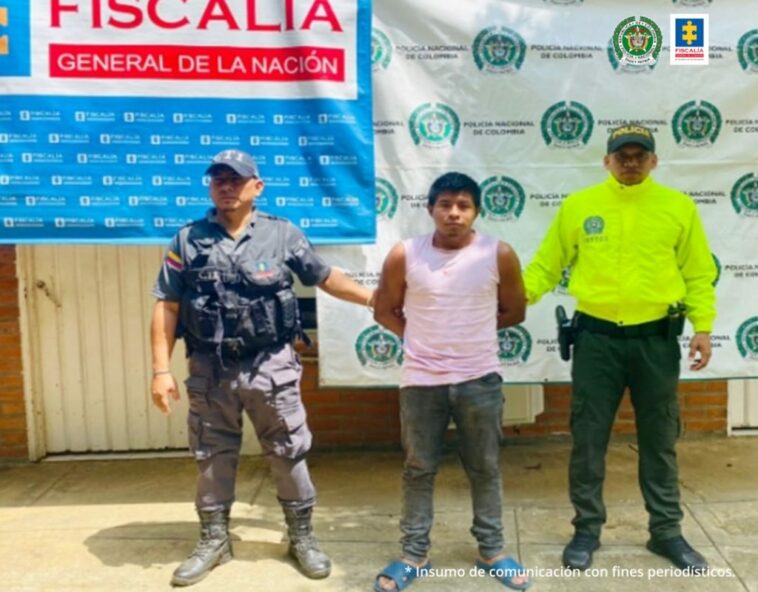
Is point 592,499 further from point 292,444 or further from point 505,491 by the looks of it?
point 292,444

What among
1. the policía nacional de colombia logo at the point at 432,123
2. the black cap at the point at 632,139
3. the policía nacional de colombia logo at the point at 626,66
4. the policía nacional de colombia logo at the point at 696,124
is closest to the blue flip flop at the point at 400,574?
the black cap at the point at 632,139

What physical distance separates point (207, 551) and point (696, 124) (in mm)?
3219

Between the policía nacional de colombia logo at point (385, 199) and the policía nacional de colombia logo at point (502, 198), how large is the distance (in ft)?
1.52

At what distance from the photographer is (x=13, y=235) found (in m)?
4.03

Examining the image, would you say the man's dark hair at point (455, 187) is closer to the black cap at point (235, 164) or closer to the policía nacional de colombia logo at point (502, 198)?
the black cap at point (235, 164)

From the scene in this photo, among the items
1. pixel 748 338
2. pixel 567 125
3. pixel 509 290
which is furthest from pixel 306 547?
pixel 748 338

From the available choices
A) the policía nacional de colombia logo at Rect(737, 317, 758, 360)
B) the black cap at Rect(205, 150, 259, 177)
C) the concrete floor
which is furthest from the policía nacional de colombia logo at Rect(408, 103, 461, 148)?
the concrete floor

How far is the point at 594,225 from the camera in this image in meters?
3.38

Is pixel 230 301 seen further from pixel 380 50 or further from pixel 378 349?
pixel 380 50

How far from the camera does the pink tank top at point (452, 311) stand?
128 inches

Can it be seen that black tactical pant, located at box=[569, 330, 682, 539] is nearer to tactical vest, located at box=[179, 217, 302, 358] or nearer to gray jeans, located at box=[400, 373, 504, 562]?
gray jeans, located at box=[400, 373, 504, 562]

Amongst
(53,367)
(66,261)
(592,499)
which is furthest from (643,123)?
(53,367)

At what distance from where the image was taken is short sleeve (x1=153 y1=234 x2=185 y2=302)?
11.1 feet

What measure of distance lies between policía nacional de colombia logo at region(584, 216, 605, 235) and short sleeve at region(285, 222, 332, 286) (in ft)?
3.76
